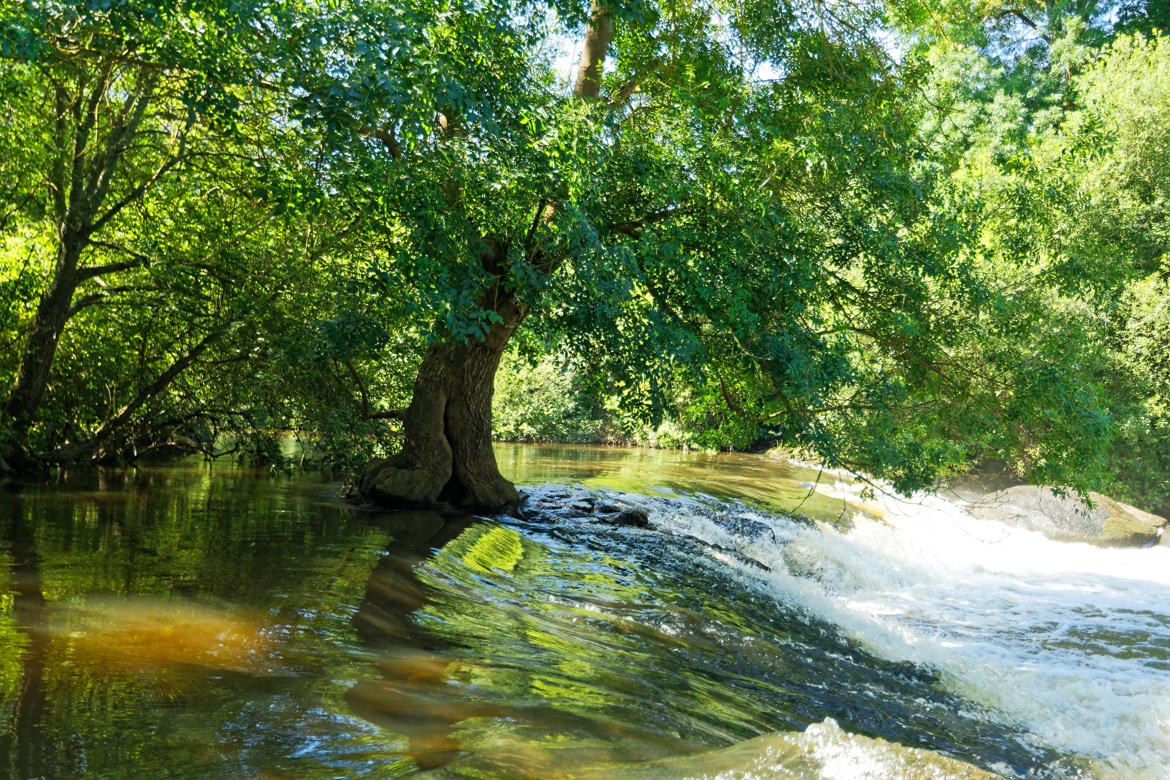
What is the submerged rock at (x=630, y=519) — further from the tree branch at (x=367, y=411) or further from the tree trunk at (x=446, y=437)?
the tree branch at (x=367, y=411)

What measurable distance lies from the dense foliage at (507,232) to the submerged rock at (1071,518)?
4.05 m

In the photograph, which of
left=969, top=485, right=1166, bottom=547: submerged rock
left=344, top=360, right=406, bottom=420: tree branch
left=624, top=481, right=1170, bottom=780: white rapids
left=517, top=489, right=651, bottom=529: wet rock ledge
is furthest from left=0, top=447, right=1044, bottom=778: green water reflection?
left=969, top=485, right=1166, bottom=547: submerged rock

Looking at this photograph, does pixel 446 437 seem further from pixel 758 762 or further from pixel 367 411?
pixel 758 762

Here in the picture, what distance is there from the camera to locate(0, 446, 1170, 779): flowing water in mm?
3088

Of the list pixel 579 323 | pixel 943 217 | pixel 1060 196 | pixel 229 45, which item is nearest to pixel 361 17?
pixel 229 45

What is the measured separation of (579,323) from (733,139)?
3.06 meters

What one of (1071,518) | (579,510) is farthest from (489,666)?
(1071,518)

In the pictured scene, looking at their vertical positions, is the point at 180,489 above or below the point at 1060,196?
below

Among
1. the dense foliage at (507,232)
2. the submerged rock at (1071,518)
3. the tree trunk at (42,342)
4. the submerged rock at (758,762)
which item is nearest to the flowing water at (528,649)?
the submerged rock at (758,762)

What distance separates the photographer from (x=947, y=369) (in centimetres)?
1166

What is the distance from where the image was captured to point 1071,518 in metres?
17.0

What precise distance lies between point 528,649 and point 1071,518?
16320 millimetres

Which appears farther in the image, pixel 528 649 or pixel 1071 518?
pixel 1071 518

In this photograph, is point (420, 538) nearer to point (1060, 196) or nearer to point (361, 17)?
point (361, 17)
